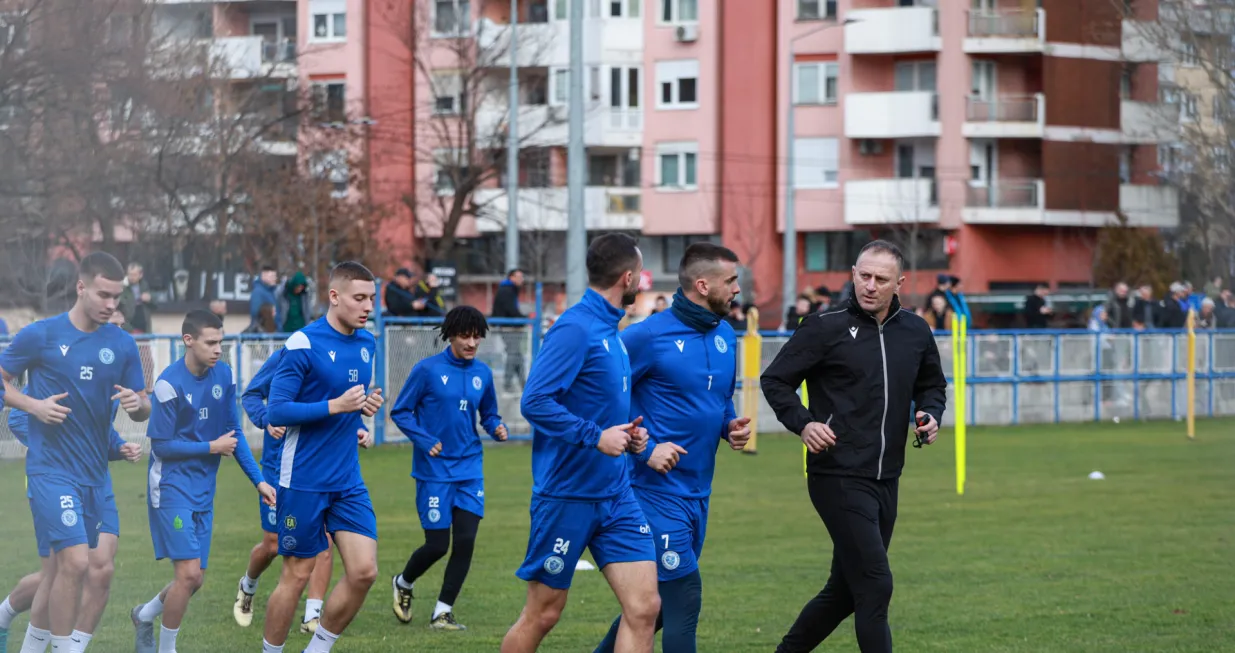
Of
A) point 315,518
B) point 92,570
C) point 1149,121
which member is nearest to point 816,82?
point 1149,121

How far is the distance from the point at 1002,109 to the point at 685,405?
46.3 meters

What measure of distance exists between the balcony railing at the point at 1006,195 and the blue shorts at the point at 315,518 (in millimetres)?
45154

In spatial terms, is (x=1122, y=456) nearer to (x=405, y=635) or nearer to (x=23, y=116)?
(x=405, y=635)

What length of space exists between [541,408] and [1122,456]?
19.1m

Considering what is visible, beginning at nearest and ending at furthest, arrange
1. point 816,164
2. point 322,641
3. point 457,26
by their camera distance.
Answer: point 322,641, point 457,26, point 816,164

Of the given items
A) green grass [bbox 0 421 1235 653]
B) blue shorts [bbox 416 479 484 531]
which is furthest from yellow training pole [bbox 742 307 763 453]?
blue shorts [bbox 416 479 484 531]

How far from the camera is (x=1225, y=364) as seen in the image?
3272 cm

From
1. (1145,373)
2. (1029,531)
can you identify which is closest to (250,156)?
(1029,531)

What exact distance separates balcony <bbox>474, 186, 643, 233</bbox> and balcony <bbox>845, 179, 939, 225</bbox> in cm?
714

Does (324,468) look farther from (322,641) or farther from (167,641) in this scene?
(167,641)

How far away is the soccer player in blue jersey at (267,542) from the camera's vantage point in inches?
387

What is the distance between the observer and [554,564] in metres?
7.27

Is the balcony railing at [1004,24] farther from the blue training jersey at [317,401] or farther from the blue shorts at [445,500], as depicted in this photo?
the blue training jersey at [317,401]

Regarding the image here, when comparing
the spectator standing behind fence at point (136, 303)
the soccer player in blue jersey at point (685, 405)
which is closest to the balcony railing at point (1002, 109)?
the spectator standing behind fence at point (136, 303)
